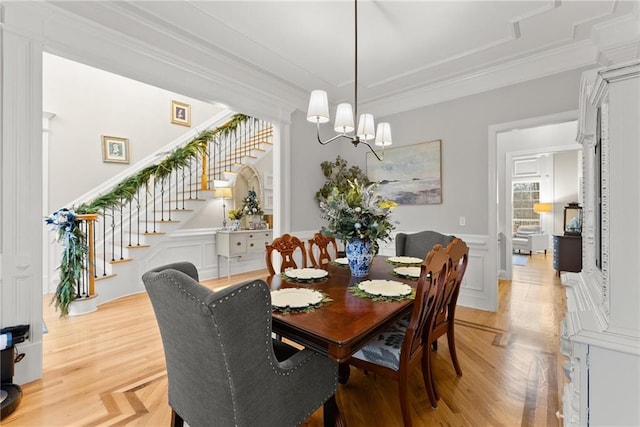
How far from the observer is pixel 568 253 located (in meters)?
4.95

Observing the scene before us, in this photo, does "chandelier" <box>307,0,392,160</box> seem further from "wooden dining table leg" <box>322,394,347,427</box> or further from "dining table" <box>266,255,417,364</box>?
"wooden dining table leg" <box>322,394,347,427</box>

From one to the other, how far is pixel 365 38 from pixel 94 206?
413cm

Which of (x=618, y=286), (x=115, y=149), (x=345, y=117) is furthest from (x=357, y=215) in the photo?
(x=115, y=149)

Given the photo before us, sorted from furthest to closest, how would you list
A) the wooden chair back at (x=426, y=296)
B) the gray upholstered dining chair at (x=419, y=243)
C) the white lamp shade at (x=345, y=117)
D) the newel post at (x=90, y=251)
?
the newel post at (x=90, y=251) → the gray upholstered dining chair at (x=419, y=243) → the white lamp shade at (x=345, y=117) → the wooden chair back at (x=426, y=296)

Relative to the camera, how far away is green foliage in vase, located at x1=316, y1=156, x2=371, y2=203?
4.38 m

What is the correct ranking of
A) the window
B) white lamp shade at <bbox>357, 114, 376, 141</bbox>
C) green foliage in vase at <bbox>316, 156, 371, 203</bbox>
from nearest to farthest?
white lamp shade at <bbox>357, 114, 376, 141</bbox>, green foliage in vase at <bbox>316, 156, 371, 203</bbox>, the window

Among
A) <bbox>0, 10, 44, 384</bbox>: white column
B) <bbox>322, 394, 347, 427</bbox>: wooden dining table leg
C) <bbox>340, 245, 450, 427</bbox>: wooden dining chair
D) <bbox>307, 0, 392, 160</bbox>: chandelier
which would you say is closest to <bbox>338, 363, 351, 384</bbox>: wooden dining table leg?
<bbox>340, 245, 450, 427</bbox>: wooden dining chair

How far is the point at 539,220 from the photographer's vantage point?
8453mm

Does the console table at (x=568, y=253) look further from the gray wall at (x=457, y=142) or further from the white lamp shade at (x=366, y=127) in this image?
the white lamp shade at (x=366, y=127)

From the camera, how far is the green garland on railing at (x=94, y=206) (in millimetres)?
3209

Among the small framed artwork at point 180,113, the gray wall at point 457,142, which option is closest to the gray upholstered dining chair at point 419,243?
the gray wall at point 457,142

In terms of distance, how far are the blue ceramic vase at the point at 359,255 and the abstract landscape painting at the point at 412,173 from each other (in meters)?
1.83

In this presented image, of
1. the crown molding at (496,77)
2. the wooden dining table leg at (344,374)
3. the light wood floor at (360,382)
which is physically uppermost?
the crown molding at (496,77)

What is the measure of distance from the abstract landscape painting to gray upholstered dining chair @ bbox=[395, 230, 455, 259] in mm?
977
